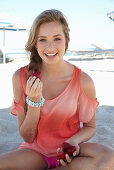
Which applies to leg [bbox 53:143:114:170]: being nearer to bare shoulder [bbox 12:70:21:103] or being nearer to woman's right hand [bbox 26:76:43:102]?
woman's right hand [bbox 26:76:43:102]

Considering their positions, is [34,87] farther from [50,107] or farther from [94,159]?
[94,159]

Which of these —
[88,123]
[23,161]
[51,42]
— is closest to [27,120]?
[23,161]

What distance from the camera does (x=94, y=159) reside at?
1.43 meters

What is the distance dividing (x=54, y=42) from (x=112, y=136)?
5.19 ft

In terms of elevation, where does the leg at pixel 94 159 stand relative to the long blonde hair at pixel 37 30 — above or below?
below

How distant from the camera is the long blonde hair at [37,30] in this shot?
68.2 inches

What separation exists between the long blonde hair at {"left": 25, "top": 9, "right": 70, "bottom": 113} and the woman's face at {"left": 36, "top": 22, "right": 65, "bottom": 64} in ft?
0.12

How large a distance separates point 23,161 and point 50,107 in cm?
48

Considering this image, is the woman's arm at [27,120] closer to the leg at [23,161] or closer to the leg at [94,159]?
the leg at [23,161]

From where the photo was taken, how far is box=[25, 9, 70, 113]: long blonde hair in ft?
5.68

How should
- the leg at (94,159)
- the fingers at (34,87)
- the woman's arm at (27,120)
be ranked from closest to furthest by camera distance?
1. the leg at (94,159)
2. the fingers at (34,87)
3. the woman's arm at (27,120)

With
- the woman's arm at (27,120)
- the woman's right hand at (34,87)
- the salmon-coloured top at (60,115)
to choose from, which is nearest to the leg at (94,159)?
the salmon-coloured top at (60,115)

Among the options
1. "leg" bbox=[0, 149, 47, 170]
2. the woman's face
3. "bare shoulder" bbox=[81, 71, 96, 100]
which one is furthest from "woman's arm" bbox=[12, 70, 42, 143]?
"bare shoulder" bbox=[81, 71, 96, 100]

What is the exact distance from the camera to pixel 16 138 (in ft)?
8.88
